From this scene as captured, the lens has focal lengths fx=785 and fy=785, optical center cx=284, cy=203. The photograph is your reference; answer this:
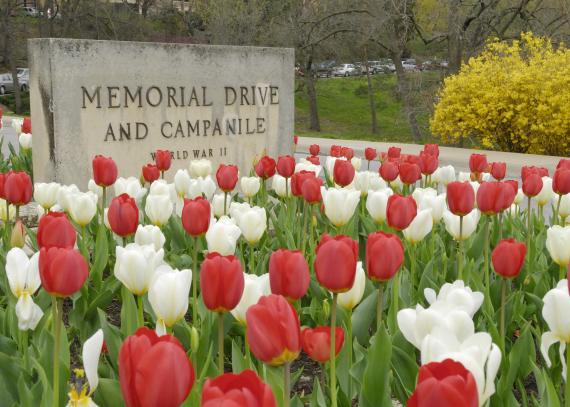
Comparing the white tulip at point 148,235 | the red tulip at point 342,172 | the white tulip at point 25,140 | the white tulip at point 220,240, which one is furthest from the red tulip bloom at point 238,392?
the white tulip at point 25,140

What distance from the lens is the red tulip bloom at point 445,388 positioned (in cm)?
99

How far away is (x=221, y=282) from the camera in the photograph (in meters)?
1.71

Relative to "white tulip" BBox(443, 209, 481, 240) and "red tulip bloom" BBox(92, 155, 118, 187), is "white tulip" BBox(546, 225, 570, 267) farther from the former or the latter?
"red tulip bloom" BBox(92, 155, 118, 187)

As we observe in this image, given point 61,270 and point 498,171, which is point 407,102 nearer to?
point 498,171

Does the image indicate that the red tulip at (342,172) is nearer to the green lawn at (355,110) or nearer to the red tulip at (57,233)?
the red tulip at (57,233)

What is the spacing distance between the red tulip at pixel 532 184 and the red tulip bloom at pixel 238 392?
2.99 m

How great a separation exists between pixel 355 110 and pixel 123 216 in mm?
37492

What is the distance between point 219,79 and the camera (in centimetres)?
708

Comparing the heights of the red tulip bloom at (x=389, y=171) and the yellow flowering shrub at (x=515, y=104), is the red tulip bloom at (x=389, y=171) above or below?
above

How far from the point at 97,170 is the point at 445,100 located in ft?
44.6

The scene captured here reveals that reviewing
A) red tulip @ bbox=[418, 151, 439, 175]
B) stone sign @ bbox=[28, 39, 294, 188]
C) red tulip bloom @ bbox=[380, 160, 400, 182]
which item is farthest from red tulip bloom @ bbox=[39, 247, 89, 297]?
stone sign @ bbox=[28, 39, 294, 188]

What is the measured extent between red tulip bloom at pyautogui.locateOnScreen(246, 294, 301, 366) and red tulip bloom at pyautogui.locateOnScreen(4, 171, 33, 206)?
2.07m

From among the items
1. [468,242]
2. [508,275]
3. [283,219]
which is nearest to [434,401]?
[508,275]

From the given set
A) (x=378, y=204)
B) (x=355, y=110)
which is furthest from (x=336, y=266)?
(x=355, y=110)
